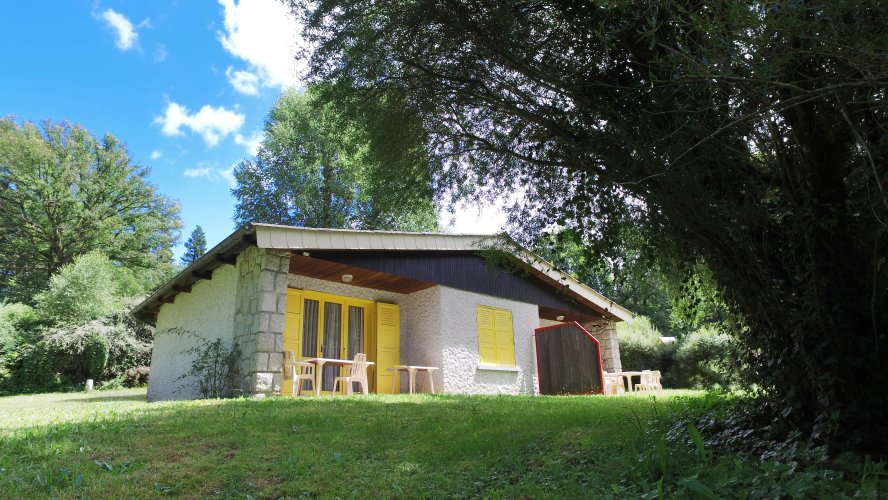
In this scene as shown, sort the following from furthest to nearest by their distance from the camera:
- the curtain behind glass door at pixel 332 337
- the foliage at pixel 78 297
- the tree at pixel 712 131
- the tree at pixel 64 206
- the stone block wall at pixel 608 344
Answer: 1. the tree at pixel 64 206
2. the foliage at pixel 78 297
3. the stone block wall at pixel 608 344
4. the curtain behind glass door at pixel 332 337
5. the tree at pixel 712 131

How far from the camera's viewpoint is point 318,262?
9477mm

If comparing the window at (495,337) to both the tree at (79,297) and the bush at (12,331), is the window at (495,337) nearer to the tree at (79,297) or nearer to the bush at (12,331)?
the tree at (79,297)

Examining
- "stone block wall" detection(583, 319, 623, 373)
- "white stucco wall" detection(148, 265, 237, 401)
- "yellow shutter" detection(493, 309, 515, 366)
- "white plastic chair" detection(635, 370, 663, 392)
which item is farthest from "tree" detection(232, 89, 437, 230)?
"white plastic chair" detection(635, 370, 663, 392)

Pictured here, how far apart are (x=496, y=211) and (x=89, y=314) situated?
19481mm

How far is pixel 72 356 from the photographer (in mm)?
17391

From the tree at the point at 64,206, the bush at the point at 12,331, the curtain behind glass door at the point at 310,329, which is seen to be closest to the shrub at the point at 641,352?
the curtain behind glass door at the point at 310,329

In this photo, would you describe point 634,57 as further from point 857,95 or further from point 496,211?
point 496,211

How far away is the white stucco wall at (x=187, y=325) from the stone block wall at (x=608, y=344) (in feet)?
30.1

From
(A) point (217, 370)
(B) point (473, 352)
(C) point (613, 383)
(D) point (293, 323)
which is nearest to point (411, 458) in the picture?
(A) point (217, 370)

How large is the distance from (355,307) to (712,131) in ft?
29.7

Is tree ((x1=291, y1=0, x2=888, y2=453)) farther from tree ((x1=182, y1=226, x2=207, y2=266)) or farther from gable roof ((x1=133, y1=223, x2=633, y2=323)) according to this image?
tree ((x1=182, y1=226, x2=207, y2=266))

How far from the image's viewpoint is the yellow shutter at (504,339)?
11938 millimetres

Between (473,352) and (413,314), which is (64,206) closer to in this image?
(413,314)

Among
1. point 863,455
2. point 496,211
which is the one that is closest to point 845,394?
point 863,455
